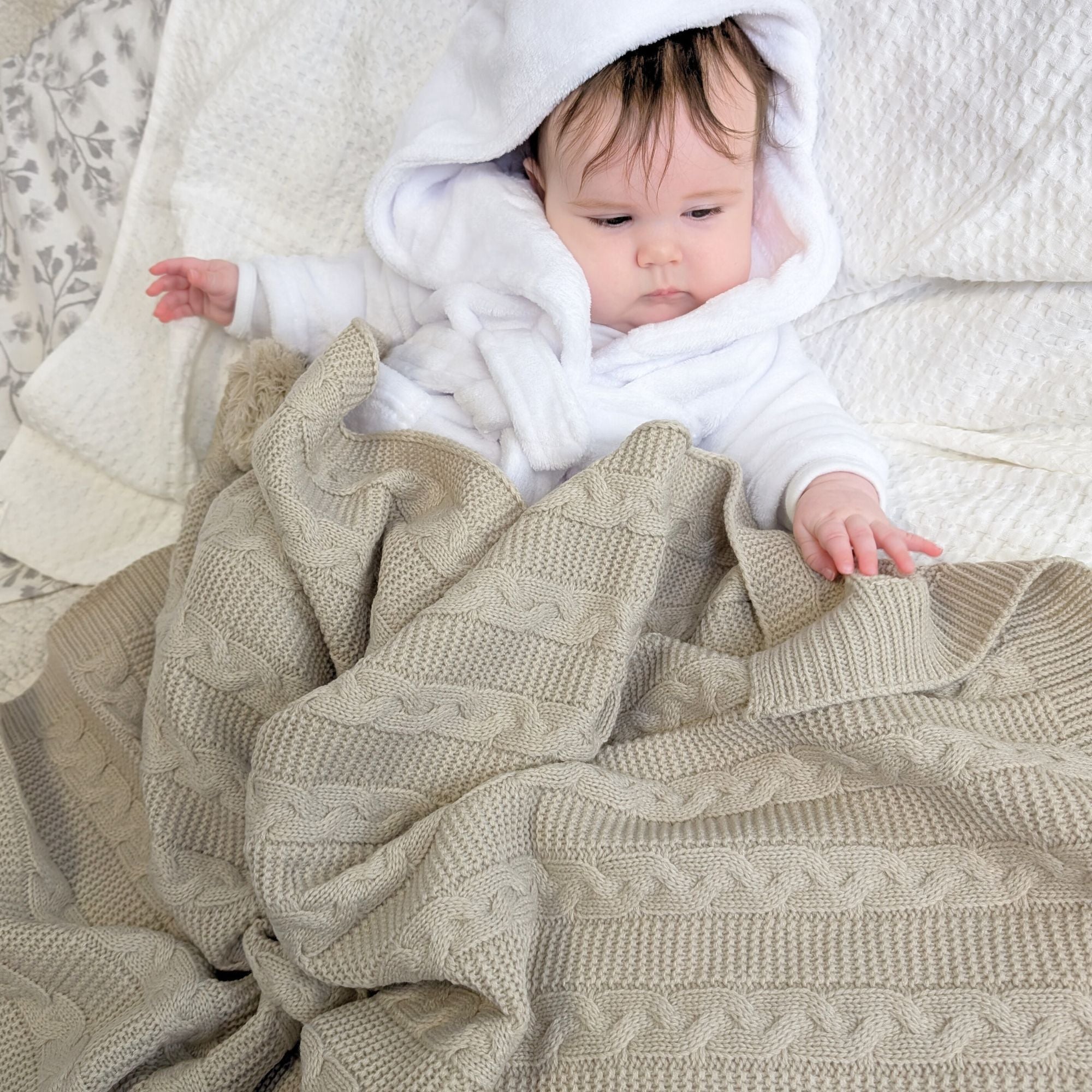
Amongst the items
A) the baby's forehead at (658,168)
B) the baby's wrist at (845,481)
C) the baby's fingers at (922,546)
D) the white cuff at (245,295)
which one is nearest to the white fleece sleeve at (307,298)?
the white cuff at (245,295)

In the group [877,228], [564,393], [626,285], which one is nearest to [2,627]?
[564,393]

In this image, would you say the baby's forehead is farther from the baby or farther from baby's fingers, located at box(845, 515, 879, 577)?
baby's fingers, located at box(845, 515, 879, 577)

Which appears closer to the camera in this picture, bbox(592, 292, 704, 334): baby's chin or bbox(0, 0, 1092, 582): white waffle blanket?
bbox(0, 0, 1092, 582): white waffle blanket

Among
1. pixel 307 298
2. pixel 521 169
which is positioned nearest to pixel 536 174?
pixel 521 169

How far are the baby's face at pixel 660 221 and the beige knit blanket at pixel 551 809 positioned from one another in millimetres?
252

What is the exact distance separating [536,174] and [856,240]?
0.39 meters

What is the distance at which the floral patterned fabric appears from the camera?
1.37m

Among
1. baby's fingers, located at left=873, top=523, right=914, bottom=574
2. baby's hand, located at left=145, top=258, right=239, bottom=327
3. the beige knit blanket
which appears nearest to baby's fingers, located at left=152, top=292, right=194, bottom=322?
baby's hand, located at left=145, top=258, right=239, bottom=327

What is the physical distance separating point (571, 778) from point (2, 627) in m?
0.83

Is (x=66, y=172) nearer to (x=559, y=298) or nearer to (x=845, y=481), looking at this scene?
(x=559, y=298)

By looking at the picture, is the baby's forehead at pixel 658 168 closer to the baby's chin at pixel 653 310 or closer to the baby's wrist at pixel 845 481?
the baby's chin at pixel 653 310

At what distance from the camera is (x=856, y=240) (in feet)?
3.87

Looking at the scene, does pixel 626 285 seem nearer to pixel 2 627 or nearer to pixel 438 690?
pixel 438 690

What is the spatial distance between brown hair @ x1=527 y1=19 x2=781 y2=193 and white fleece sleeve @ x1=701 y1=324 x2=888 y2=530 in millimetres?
250
